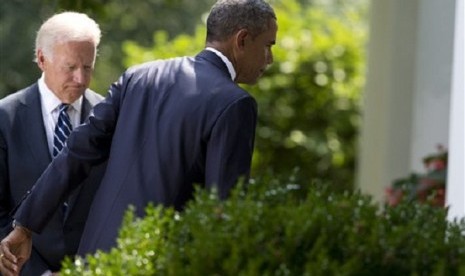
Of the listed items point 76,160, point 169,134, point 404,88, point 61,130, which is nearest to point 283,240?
point 169,134

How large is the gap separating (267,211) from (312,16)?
1358 centimetres

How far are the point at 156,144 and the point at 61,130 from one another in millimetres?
924

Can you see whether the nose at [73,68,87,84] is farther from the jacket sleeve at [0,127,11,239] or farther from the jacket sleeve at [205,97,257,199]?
the jacket sleeve at [205,97,257,199]

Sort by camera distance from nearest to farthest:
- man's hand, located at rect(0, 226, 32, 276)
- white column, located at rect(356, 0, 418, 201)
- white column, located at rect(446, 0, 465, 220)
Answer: man's hand, located at rect(0, 226, 32, 276), white column, located at rect(446, 0, 465, 220), white column, located at rect(356, 0, 418, 201)

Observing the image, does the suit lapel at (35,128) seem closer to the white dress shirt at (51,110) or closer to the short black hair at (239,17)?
the white dress shirt at (51,110)

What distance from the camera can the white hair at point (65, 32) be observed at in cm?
705

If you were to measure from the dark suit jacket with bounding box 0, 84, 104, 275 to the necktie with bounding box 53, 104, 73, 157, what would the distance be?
0.05 m

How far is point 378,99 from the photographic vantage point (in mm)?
15031

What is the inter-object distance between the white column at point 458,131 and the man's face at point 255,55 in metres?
1.43

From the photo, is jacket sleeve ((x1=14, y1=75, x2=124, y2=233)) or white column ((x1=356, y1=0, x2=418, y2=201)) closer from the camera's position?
jacket sleeve ((x1=14, y1=75, x2=124, y2=233))

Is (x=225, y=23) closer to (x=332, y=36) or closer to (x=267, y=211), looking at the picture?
(x=267, y=211)

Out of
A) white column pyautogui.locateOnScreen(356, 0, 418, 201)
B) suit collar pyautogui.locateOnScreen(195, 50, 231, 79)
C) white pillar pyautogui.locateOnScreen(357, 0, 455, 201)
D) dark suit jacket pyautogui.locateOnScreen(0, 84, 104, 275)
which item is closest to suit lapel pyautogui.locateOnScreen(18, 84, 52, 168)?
dark suit jacket pyautogui.locateOnScreen(0, 84, 104, 275)

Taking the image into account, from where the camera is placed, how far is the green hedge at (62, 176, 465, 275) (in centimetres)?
505

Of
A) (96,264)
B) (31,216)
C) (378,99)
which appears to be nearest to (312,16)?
(378,99)
